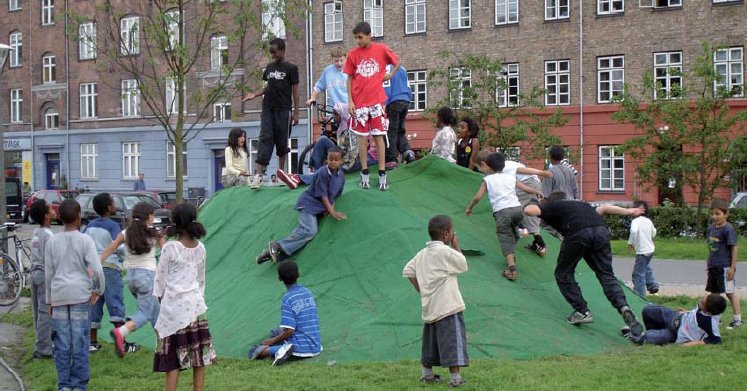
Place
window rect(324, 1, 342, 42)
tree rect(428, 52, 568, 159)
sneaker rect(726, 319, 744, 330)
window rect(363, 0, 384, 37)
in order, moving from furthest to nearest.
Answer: window rect(324, 1, 342, 42) → window rect(363, 0, 384, 37) → tree rect(428, 52, 568, 159) → sneaker rect(726, 319, 744, 330)

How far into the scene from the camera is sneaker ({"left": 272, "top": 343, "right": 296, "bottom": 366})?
8.73 meters

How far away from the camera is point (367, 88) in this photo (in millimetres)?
11398

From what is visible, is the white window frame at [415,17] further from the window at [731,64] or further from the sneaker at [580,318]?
the sneaker at [580,318]

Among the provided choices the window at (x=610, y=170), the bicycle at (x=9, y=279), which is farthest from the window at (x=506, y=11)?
the bicycle at (x=9, y=279)

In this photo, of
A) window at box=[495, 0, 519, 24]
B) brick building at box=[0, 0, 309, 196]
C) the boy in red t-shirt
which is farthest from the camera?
brick building at box=[0, 0, 309, 196]

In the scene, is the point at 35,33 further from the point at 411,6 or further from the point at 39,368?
the point at 39,368

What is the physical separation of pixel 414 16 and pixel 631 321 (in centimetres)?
3184

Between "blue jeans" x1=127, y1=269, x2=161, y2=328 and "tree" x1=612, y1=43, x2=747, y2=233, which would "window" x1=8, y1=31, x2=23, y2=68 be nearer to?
"tree" x1=612, y1=43, x2=747, y2=233

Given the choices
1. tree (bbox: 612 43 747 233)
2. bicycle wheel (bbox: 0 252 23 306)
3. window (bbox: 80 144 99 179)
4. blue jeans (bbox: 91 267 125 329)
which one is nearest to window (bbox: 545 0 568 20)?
tree (bbox: 612 43 747 233)

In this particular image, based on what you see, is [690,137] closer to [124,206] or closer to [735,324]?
[735,324]

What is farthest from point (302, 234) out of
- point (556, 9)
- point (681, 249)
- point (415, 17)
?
point (415, 17)

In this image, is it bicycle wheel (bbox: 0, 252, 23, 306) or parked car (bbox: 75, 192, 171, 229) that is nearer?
bicycle wheel (bbox: 0, 252, 23, 306)

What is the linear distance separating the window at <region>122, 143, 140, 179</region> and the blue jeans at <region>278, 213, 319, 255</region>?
3931 centimetres

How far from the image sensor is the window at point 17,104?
2116 inches
